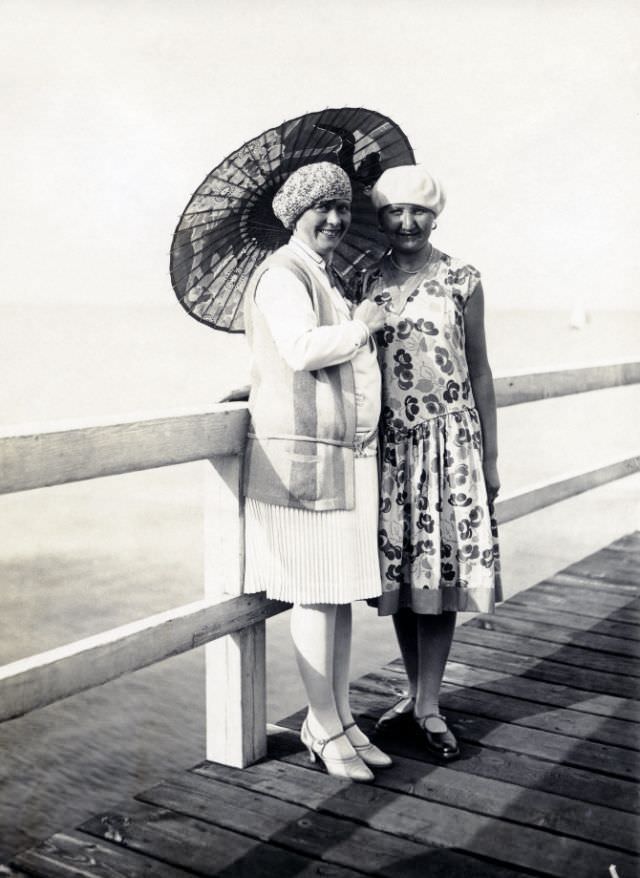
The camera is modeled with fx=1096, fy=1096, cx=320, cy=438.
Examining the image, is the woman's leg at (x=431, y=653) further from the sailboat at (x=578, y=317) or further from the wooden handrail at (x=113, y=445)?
the sailboat at (x=578, y=317)

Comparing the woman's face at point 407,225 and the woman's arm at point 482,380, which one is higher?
the woman's face at point 407,225

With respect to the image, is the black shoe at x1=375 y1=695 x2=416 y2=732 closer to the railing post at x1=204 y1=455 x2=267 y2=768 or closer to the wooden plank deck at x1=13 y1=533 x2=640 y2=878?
the wooden plank deck at x1=13 y1=533 x2=640 y2=878

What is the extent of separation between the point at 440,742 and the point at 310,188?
134cm

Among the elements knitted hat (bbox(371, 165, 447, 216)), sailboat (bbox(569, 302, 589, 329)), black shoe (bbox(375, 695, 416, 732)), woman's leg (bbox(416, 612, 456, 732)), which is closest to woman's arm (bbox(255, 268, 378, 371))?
knitted hat (bbox(371, 165, 447, 216))

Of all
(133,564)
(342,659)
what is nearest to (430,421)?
(342,659)

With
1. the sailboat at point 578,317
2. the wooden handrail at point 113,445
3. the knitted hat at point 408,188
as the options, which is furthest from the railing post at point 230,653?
the sailboat at point 578,317

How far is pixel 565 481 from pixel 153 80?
26386mm

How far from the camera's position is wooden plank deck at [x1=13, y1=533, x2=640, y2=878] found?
83.2 inches

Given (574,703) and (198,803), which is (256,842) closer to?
(198,803)

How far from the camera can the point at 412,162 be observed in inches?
104

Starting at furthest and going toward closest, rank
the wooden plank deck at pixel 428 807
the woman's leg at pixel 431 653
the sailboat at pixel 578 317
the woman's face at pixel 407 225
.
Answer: the sailboat at pixel 578 317 < the woman's leg at pixel 431 653 < the woman's face at pixel 407 225 < the wooden plank deck at pixel 428 807

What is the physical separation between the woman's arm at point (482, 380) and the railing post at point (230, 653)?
23.1 inches

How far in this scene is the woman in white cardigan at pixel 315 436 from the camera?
2.27m

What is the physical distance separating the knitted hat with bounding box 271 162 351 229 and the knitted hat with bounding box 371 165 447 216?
144mm
